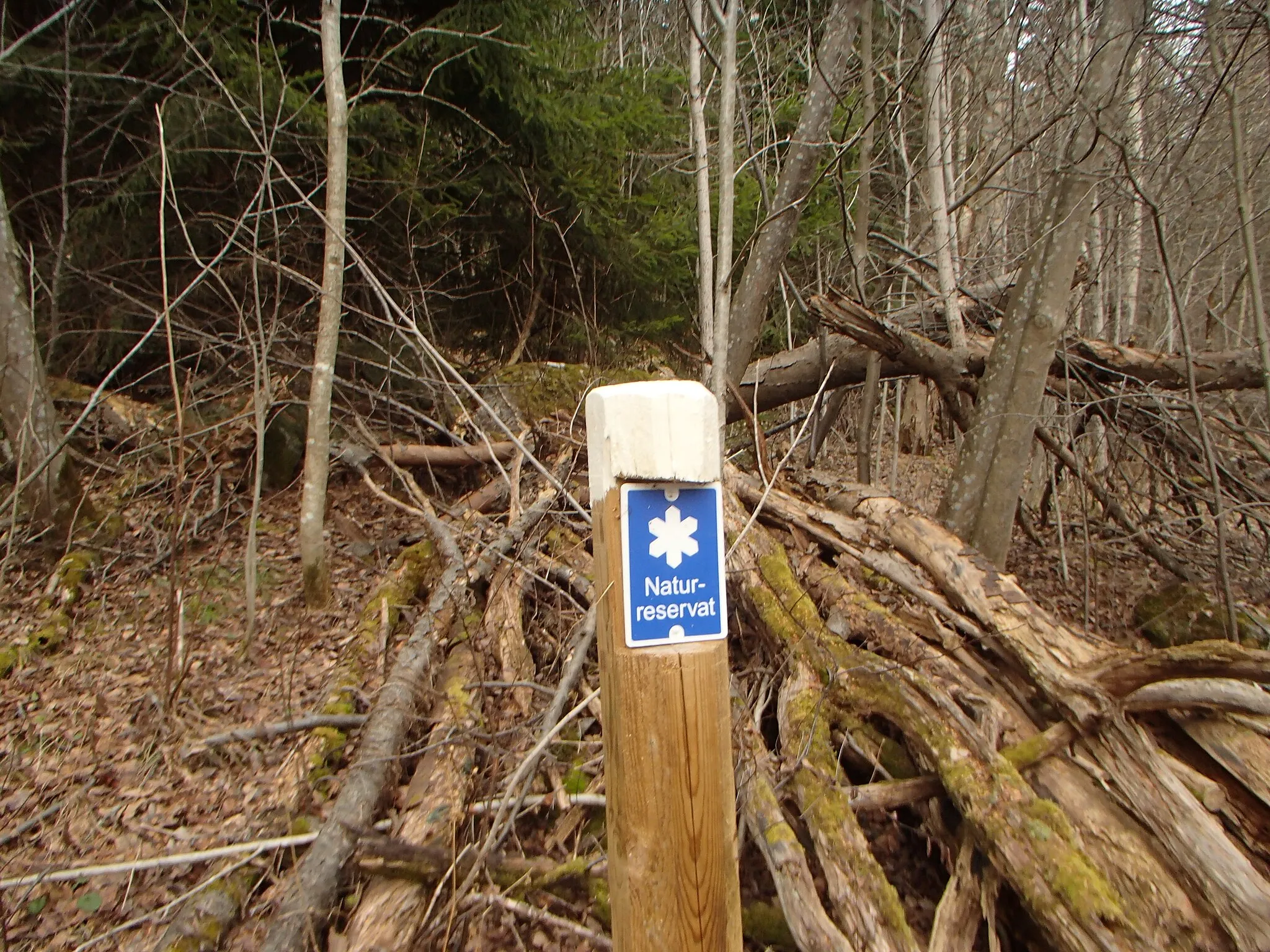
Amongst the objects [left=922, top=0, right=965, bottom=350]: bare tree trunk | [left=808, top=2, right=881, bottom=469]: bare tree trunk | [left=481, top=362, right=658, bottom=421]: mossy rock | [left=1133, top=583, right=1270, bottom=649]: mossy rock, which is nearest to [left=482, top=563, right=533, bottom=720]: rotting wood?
[left=481, top=362, right=658, bottom=421]: mossy rock

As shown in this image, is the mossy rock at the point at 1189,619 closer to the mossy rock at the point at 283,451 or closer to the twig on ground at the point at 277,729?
the twig on ground at the point at 277,729

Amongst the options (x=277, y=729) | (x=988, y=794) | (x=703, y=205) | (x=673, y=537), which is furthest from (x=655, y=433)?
(x=703, y=205)

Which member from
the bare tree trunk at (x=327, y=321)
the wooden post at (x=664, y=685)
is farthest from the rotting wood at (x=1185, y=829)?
the bare tree trunk at (x=327, y=321)

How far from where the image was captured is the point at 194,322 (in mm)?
6543

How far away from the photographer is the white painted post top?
1499 millimetres

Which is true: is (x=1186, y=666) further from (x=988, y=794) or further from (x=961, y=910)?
(x=961, y=910)

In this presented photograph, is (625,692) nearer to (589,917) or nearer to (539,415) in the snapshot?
(589,917)

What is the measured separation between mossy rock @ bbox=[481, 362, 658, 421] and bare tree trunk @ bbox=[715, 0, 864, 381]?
1.53 metres

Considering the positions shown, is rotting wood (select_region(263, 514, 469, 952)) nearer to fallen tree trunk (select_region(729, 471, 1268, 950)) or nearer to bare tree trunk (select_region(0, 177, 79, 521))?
fallen tree trunk (select_region(729, 471, 1268, 950))

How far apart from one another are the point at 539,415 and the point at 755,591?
3362 millimetres

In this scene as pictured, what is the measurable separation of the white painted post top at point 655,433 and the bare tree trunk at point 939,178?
17.2 feet

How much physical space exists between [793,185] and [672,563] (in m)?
5.14

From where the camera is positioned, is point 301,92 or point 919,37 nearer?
point 301,92

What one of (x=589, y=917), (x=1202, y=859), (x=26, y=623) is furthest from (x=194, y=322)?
(x=1202, y=859)
